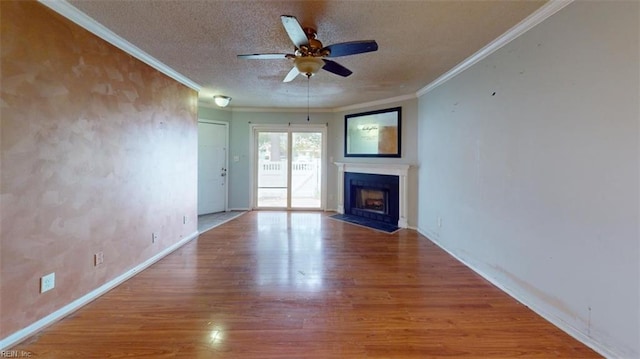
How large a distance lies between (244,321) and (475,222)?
261 centimetres

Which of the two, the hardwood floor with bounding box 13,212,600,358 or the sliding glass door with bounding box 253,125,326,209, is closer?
the hardwood floor with bounding box 13,212,600,358

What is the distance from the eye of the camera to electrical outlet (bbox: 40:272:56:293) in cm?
209

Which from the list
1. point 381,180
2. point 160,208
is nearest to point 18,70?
point 160,208

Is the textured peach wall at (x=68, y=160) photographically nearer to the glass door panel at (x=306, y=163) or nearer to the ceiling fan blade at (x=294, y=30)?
the ceiling fan blade at (x=294, y=30)

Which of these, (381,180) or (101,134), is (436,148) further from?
(101,134)

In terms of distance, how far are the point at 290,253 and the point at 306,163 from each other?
340 centimetres

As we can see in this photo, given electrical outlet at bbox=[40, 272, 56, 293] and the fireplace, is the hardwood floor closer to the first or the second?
electrical outlet at bbox=[40, 272, 56, 293]

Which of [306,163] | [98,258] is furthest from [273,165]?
[98,258]

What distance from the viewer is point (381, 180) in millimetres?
5727

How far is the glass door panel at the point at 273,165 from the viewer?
6.87 m

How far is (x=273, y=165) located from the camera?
6.90m

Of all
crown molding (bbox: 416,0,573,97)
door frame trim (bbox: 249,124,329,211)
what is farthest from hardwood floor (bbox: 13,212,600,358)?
door frame trim (bbox: 249,124,329,211)

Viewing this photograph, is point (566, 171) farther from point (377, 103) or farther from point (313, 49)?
point (377, 103)

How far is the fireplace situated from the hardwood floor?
6.23 ft
